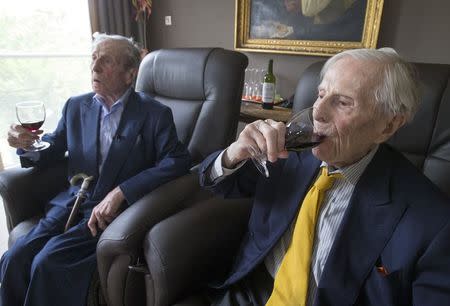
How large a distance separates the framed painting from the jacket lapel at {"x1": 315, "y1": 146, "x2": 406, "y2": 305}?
1986 millimetres

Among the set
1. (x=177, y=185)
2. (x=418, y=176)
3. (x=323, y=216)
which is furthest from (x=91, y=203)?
(x=418, y=176)

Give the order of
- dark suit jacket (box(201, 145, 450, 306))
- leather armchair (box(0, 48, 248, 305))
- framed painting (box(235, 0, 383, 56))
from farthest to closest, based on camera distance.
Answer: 1. framed painting (box(235, 0, 383, 56))
2. leather armchair (box(0, 48, 248, 305))
3. dark suit jacket (box(201, 145, 450, 306))

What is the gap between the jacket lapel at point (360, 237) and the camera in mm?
804

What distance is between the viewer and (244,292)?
3.34 ft

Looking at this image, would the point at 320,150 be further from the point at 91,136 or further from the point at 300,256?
the point at 91,136

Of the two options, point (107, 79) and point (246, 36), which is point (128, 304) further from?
point (246, 36)

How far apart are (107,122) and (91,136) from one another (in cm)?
10

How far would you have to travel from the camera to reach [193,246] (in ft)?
3.36

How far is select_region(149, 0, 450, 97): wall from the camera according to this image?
2268 mm

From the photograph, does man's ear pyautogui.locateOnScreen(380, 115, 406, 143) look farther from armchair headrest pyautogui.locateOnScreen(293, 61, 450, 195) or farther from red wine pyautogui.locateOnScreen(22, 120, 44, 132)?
red wine pyautogui.locateOnScreen(22, 120, 44, 132)

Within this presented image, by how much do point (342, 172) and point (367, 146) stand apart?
0.10 metres

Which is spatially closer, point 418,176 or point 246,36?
point 418,176

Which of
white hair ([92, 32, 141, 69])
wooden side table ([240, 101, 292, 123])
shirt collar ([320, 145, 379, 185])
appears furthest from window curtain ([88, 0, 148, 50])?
shirt collar ([320, 145, 379, 185])

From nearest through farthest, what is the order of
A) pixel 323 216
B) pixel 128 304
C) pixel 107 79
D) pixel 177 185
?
pixel 323 216 → pixel 128 304 → pixel 177 185 → pixel 107 79
